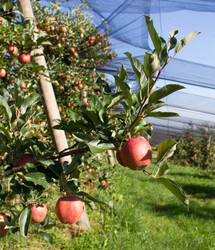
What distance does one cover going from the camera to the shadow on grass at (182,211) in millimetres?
3057

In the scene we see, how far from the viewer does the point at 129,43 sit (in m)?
5.31

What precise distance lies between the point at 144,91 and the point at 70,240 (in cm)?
206

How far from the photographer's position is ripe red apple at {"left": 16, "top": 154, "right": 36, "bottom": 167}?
712 millimetres

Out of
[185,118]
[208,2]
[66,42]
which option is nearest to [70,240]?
[66,42]

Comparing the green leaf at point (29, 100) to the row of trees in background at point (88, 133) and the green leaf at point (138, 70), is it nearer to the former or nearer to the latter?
the row of trees in background at point (88, 133)

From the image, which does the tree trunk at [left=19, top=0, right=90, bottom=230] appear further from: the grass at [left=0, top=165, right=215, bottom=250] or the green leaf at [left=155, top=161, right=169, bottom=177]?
the green leaf at [left=155, top=161, right=169, bottom=177]

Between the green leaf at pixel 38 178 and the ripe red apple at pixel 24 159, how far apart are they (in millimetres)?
121

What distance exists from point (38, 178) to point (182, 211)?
9.86ft

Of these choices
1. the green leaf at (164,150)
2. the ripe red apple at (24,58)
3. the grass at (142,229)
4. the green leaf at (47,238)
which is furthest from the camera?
the grass at (142,229)

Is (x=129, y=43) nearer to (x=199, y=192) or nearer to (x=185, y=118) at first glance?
(x=199, y=192)

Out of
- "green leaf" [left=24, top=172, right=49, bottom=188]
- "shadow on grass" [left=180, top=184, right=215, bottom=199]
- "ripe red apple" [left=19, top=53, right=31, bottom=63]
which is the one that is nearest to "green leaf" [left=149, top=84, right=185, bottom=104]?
"green leaf" [left=24, top=172, right=49, bottom=188]

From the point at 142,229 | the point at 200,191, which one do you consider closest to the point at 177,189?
the point at 142,229

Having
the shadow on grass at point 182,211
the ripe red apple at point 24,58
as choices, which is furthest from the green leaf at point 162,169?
the shadow on grass at point 182,211

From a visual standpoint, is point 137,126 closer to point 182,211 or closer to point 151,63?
point 151,63
